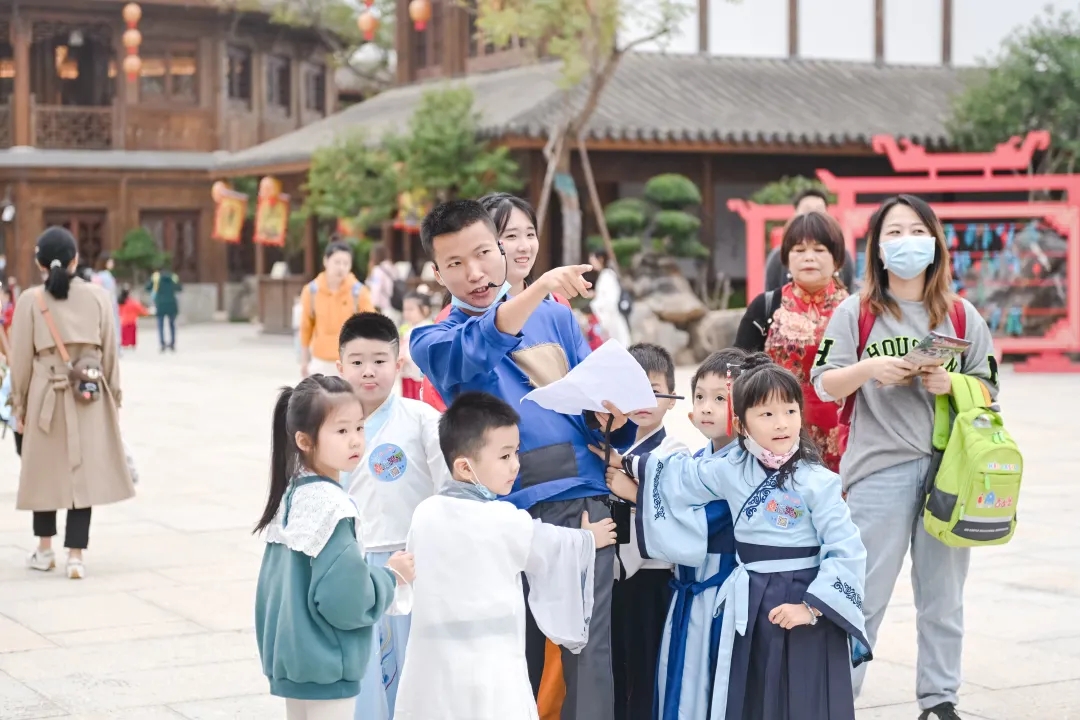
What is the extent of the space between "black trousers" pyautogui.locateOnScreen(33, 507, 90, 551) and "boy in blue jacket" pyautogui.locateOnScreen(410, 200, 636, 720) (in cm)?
398

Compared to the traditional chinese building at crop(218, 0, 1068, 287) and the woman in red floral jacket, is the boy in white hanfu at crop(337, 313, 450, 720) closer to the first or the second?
the woman in red floral jacket

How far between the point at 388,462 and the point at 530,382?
65cm

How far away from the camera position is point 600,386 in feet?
12.1

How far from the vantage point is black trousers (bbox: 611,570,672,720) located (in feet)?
14.1

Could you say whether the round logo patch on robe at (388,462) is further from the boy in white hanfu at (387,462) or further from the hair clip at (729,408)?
the hair clip at (729,408)

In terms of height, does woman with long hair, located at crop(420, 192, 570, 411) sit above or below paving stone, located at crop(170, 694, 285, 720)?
above

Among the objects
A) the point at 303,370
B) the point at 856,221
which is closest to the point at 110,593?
the point at 303,370

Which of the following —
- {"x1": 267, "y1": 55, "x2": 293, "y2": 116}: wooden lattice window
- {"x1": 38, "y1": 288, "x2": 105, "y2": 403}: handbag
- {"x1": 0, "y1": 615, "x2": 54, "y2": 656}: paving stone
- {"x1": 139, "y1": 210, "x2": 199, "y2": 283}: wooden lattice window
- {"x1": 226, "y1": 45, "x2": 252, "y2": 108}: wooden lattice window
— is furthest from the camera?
{"x1": 267, "y1": 55, "x2": 293, "y2": 116}: wooden lattice window

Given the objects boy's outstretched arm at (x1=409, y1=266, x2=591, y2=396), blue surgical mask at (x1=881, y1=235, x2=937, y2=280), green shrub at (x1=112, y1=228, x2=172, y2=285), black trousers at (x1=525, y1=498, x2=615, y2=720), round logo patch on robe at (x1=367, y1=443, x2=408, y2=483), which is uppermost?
green shrub at (x1=112, y1=228, x2=172, y2=285)

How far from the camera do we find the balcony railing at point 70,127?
106 feet

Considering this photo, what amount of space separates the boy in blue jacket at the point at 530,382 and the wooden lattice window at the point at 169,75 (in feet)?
103

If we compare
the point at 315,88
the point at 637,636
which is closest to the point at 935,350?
the point at 637,636

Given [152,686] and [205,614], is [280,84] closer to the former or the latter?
[205,614]

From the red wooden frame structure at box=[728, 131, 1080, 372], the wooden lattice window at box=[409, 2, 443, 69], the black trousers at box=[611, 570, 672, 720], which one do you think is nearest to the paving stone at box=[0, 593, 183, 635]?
the black trousers at box=[611, 570, 672, 720]
